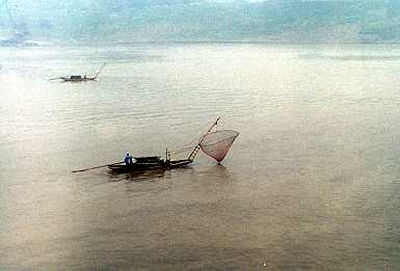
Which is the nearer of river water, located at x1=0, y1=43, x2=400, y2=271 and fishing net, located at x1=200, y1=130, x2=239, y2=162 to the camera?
river water, located at x1=0, y1=43, x2=400, y2=271

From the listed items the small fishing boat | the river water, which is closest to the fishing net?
the small fishing boat

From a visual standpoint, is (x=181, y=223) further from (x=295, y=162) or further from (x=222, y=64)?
(x=222, y=64)

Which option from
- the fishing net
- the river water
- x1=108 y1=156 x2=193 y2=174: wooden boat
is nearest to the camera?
the river water

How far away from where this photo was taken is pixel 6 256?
63.2 feet

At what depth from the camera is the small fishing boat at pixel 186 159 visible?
28219mm

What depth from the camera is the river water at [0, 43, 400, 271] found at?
62.9 ft

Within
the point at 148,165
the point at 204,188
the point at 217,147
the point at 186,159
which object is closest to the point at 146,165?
the point at 148,165

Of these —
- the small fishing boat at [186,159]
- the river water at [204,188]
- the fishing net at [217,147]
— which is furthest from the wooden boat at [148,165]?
the fishing net at [217,147]

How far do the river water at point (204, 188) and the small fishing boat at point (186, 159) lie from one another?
53 cm

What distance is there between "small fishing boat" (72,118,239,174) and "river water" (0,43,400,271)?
20.9 inches

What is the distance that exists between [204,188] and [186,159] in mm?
4470

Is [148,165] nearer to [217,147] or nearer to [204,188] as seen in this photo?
[204,188]

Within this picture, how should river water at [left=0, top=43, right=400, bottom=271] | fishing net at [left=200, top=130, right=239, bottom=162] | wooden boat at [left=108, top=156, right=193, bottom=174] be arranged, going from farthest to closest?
fishing net at [left=200, top=130, right=239, bottom=162] → wooden boat at [left=108, top=156, right=193, bottom=174] → river water at [left=0, top=43, right=400, bottom=271]

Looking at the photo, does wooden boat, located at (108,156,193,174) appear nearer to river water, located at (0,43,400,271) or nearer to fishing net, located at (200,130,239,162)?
river water, located at (0,43,400,271)
